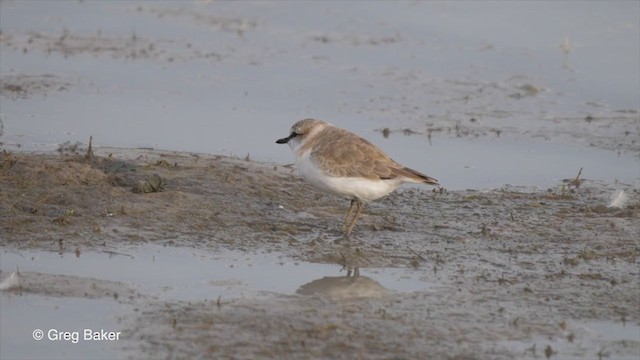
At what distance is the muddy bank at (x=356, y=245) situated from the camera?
7.57 metres

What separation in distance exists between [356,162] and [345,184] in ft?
0.75

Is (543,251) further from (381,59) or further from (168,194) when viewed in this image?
(381,59)

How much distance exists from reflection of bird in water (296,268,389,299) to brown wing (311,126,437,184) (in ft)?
4.29

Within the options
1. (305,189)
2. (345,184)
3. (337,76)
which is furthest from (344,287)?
(337,76)

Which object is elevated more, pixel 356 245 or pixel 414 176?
pixel 414 176

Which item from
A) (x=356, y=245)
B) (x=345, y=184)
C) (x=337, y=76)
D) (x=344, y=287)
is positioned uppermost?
(x=337, y=76)

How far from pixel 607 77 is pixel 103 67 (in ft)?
21.2

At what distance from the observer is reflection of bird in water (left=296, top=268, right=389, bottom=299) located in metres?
8.49

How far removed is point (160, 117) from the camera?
13672 mm

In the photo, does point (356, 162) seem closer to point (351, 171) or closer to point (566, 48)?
point (351, 171)

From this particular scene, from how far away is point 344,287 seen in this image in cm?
869

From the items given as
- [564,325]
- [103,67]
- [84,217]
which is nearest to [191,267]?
[84,217]

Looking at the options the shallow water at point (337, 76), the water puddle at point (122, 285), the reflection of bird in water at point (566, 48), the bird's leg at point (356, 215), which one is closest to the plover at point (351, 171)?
the bird's leg at point (356, 215)

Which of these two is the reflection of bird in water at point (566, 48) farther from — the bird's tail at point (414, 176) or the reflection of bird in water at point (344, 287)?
the reflection of bird in water at point (344, 287)
